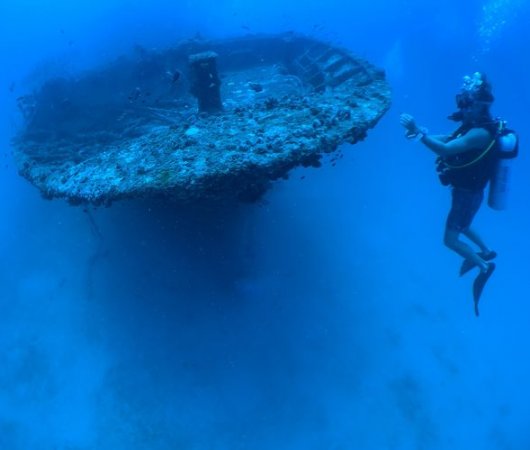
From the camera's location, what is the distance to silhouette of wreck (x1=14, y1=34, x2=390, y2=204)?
4.40m

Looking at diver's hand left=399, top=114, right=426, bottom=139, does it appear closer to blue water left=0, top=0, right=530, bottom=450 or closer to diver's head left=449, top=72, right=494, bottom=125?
diver's head left=449, top=72, right=494, bottom=125

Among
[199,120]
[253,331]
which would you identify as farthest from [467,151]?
[253,331]

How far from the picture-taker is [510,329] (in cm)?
1479

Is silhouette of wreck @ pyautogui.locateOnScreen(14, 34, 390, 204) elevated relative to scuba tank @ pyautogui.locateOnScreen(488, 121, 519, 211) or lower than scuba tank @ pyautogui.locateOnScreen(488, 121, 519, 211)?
elevated

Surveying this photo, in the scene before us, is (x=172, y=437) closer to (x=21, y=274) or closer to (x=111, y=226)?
(x=111, y=226)

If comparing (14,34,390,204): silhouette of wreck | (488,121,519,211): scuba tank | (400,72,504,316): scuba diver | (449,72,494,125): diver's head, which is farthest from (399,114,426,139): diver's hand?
(488,121,519,211): scuba tank

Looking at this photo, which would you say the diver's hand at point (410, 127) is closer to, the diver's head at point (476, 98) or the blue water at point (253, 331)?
the diver's head at point (476, 98)

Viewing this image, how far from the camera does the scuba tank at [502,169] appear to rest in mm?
5004

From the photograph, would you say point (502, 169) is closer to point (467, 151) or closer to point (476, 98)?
point (467, 151)

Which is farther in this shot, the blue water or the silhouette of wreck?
the blue water

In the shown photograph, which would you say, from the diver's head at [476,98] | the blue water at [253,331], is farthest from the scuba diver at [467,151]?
the blue water at [253,331]

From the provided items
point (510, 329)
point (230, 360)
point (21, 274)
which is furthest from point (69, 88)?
point (510, 329)

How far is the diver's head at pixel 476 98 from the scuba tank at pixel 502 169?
33 cm

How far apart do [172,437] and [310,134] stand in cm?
708
